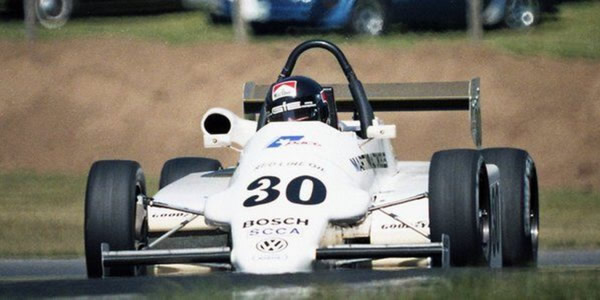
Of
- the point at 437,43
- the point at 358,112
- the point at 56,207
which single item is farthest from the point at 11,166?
the point at 358,112

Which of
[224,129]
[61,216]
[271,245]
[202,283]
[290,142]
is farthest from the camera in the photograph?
[61,216]

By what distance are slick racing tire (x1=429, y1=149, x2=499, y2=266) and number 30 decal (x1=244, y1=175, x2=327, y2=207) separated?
73 cm

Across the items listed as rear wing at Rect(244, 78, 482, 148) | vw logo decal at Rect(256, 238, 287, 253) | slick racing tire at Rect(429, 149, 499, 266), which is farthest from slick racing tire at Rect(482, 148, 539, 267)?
vw logo decal at Rect(256, 238, 287, 253)

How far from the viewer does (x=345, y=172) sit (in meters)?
12.4

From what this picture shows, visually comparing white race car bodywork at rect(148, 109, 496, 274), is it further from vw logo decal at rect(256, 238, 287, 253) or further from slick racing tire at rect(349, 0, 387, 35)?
slick racing tire at rect(349, 0, 387, 35)

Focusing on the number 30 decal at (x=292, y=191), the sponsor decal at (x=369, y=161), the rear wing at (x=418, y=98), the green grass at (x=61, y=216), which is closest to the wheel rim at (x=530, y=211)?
the rear wing at (x=418, y=98)

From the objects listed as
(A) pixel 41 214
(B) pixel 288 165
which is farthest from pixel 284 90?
(A) pixel 41 214

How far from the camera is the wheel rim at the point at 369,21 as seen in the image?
88.4 ft

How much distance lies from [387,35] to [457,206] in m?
15.4

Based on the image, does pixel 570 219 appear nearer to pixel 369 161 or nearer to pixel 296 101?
pixel 369 161

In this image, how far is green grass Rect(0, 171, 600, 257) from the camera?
17797 millimetres

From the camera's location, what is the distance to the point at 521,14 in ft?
90.2

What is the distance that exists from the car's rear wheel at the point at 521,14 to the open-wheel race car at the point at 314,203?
520 inches

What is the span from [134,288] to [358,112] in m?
4.61
